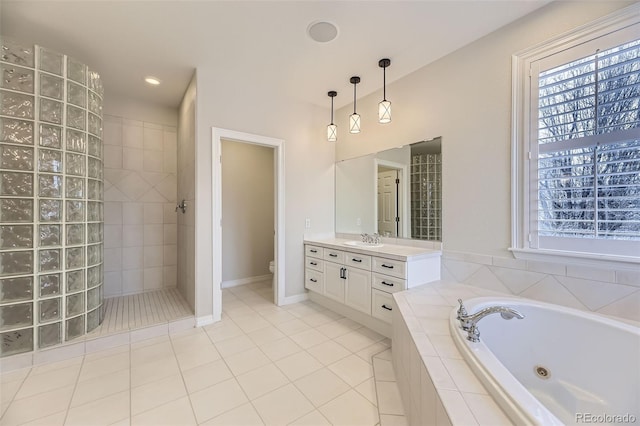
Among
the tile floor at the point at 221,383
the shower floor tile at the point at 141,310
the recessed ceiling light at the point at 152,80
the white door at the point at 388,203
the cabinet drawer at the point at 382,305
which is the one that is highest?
the recessed ceiling light at the point at 152,80

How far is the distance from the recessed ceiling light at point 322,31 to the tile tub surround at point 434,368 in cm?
219

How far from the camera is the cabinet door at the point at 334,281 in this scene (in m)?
2.73

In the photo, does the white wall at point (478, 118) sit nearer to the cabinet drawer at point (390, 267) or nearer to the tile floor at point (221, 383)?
the cabinet drawer at point (390, 267)

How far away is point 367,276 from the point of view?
8.02 feet

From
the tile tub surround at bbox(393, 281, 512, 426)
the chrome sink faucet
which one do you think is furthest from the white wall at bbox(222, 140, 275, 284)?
the tile tub surround at bbox(393, 281, 512, 426)

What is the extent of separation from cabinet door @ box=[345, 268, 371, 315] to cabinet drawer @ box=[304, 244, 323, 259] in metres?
0.51

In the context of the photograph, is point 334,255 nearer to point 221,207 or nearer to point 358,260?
point 358,260

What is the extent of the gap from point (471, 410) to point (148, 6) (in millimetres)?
2945

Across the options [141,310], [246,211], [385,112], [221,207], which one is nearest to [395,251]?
[385,112]

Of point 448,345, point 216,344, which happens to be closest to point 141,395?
point 216,344

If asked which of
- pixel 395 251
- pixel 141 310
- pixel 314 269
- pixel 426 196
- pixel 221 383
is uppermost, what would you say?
pixel 426 196

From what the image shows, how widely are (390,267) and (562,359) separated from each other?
1.17m

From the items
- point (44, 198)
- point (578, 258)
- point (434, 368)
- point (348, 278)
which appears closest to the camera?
point (434, 368)

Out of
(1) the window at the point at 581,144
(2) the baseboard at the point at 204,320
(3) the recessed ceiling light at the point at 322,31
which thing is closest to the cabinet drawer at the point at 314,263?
(2) the baseboard at the point at 204,320
